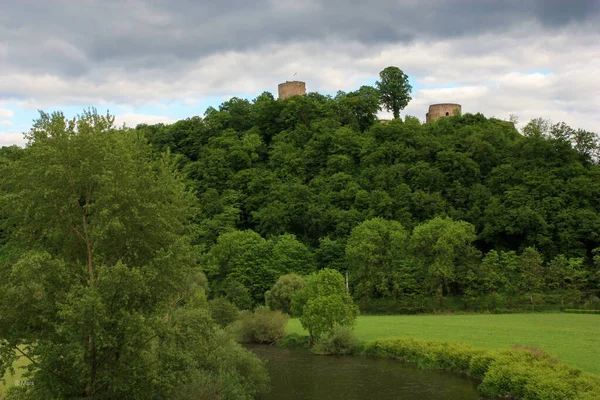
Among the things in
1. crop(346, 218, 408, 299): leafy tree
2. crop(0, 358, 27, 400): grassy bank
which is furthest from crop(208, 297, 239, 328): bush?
crop(346, 218, 408, 299): leafy tree

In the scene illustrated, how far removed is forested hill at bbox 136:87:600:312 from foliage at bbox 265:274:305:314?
748cm

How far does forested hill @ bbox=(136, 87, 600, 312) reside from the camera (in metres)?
64.4

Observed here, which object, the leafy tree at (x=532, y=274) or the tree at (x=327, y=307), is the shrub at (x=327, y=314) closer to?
the tree at (x=327, y=307)

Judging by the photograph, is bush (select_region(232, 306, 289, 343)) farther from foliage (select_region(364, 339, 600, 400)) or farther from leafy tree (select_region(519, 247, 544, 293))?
leafy tree (select_region(519, 247, 544, 293))

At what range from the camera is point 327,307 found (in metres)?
40.1

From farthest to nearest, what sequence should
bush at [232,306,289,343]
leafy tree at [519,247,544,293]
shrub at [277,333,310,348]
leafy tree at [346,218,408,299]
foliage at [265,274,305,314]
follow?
1. leafy tree at [346,218,408,299]
2. leafy tree at [519,247,544,293]
3. foliage at [265,274,305,314]
4. bush at [232,306,289,343]
5. shrub at [277,333,310,348]

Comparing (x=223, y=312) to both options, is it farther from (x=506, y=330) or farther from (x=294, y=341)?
(x=506, y=330)

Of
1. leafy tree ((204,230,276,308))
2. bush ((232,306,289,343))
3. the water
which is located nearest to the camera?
the water

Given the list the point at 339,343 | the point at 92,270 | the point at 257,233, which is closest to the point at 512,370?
the point at 339,343

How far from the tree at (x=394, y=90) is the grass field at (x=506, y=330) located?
5338 cm

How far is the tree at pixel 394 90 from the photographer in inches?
3927

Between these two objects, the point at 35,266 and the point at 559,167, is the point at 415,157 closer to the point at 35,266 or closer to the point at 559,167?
the point at 559,167

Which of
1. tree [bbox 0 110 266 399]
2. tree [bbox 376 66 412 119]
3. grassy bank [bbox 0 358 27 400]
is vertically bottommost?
grassy bank [bbox 0 358 27 400]

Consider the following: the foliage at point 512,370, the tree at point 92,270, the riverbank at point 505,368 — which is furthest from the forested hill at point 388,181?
the tree at point 92,270
